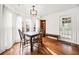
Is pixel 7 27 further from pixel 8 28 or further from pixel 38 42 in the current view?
pixel 38 42

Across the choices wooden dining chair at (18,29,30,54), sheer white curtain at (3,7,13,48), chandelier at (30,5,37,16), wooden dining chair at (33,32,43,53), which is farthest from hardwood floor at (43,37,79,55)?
sheer white curtain at (3,7,13,48)

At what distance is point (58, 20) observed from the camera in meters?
2.23

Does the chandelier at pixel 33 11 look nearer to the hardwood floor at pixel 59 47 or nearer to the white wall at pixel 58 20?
the white wall at pixel 58 20

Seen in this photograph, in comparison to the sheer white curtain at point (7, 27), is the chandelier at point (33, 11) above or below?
above

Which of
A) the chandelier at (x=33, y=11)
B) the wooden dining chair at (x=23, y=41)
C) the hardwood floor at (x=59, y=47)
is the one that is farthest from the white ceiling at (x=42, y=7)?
the hardwood floor at (x=59, y=47)

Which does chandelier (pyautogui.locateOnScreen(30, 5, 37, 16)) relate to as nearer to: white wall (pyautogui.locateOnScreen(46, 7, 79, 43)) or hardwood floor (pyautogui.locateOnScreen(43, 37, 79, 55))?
white wall (pyautogui.locateOnScreen(46, 7, 79, 43))

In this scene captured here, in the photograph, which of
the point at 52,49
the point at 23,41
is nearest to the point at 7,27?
the point at 23,41

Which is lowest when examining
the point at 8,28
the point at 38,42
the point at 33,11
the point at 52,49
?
the point at 52,49

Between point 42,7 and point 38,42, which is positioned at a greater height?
point 42,7

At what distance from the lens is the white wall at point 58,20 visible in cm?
206

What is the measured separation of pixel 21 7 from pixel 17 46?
86 centimetres

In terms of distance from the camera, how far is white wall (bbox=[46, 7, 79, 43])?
81.0 inches
